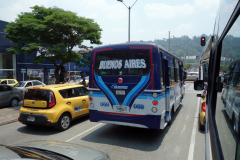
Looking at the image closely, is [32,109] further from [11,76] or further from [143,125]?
[11,76]

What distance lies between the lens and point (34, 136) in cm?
650

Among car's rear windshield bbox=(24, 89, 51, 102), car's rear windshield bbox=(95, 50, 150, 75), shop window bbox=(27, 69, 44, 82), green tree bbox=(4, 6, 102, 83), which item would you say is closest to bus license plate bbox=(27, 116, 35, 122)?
car's rear windshield bbox=(24, 89, 51, 102)

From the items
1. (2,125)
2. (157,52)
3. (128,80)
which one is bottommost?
(2,125)

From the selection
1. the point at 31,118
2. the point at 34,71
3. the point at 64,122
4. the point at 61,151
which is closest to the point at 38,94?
the point at 31,118

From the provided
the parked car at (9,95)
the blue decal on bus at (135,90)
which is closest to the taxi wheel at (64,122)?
the blue decal on bus at (135,90)

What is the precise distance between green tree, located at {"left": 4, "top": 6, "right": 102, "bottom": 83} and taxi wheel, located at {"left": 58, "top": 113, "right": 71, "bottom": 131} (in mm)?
7778

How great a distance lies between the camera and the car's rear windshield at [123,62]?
18.0ft

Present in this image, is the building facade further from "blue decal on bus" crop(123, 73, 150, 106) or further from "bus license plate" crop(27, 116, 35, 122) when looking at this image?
"blue decal on bus" crop(123, 73, 150, 106)

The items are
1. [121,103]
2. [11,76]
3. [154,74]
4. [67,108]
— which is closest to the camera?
[154,74]

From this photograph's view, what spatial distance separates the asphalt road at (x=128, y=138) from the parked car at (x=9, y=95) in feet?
14.0

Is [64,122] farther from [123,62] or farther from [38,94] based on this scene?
[123,62]

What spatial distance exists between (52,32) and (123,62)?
10631 mm

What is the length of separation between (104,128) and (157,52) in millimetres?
3532

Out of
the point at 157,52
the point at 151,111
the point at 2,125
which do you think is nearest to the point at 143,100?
the point at 151,111
